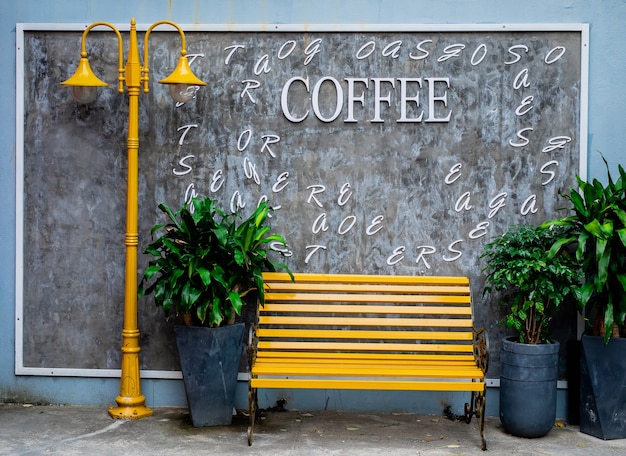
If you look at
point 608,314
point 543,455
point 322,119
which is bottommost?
point 543,455

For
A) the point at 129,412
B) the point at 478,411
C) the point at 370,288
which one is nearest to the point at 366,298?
the point at 370,288

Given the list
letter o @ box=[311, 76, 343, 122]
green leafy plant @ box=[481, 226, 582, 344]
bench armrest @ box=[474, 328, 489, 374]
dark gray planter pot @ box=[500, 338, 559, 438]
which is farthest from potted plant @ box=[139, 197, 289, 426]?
dark gray planter pot @ box=[500, 338, 559, 438]

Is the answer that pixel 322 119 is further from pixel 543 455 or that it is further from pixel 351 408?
pixel 543 455

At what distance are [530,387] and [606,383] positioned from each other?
21.6 inches

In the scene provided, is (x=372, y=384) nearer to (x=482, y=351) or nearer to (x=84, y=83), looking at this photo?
(x=482, y=351)

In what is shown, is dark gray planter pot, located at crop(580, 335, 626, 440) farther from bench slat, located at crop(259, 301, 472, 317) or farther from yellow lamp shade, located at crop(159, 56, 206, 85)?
yellow lamp shade, located at crop(159, 56, 206, 85)

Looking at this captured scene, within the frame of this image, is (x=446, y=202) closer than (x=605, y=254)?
No

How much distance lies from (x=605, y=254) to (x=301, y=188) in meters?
2.26

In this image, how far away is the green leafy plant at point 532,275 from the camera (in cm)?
547

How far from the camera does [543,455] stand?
5219 mm

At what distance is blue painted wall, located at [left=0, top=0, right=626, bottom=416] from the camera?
6.04 meters

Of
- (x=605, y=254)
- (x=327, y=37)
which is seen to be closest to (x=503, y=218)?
(x=605, y=254)

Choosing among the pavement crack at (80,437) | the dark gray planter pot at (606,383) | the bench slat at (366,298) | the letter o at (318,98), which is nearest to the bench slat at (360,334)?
the bench slat at (366,298)

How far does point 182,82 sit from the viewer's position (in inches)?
225
